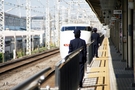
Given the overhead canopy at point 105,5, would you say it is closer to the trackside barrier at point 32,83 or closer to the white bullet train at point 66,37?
the white bullet train at point 66,37

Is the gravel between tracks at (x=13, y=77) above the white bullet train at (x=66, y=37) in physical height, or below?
below

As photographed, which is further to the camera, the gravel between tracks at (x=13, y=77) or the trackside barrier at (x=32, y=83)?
the gravel between tracks at (x=13, y=77)

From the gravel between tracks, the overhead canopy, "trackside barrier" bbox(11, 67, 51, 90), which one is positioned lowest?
the gravel between tracks

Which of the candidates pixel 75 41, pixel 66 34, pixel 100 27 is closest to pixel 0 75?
pixel 66 34

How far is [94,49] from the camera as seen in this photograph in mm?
20406

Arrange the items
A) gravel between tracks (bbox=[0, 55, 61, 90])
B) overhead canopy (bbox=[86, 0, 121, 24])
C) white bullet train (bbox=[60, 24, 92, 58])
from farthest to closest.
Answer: overhead canopy (bbox=[86, 0, 121, 24]) → white bullet train (bbox=[60, 24, 92, 58]) → gravel between tracks (bbox=[0, 55, 61, 90])

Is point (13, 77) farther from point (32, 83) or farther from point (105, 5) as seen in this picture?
point (32, 83)

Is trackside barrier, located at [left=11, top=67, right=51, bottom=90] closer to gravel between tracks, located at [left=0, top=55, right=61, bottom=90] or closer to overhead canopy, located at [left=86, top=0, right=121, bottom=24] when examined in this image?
gravel between tracks, located at [left=0, top=55, right=61, bottom=90]

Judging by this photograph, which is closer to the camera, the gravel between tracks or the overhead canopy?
the gravel between tracks

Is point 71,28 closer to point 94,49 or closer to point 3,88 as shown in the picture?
point 94,49

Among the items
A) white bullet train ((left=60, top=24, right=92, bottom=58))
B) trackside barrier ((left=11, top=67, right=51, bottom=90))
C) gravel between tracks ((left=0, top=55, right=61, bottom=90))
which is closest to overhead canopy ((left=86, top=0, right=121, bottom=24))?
white bullet train ((left=60, top=24, right=92, bottom=58))

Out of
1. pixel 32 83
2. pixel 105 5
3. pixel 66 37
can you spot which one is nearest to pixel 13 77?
pixel 66 37

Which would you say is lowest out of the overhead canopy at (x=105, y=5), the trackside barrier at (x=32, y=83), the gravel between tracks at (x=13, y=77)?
the gravel between tracks at (x=13, y=77)

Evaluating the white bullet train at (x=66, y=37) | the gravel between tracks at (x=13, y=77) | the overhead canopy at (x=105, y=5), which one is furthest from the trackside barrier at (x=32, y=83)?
the white bullet train at (x=66, y=37)
